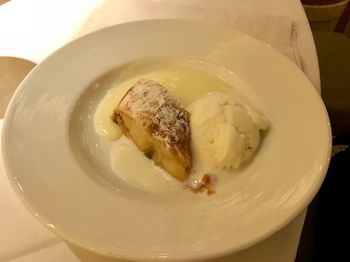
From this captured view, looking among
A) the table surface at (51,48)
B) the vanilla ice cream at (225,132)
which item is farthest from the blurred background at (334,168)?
the vanilla ice cream at (225,132)

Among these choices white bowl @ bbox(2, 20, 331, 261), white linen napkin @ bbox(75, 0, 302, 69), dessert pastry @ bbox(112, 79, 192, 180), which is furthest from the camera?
white linen napkin @ bbox(75, 0, 302, 69)

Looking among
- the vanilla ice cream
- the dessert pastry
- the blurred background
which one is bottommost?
the blurred background

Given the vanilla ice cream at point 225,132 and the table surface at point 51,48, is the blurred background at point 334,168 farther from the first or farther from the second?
the vanilla ice cream at point 225,132

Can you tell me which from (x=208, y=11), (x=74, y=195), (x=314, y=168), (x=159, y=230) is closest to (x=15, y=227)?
(x=74, y=195)

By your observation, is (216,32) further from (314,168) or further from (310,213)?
(310,213)

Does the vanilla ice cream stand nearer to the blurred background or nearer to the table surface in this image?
the table surface

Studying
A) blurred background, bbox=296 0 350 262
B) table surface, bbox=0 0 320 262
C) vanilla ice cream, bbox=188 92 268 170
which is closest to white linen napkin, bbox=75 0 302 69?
table surface, bbox=0 0 320 262
